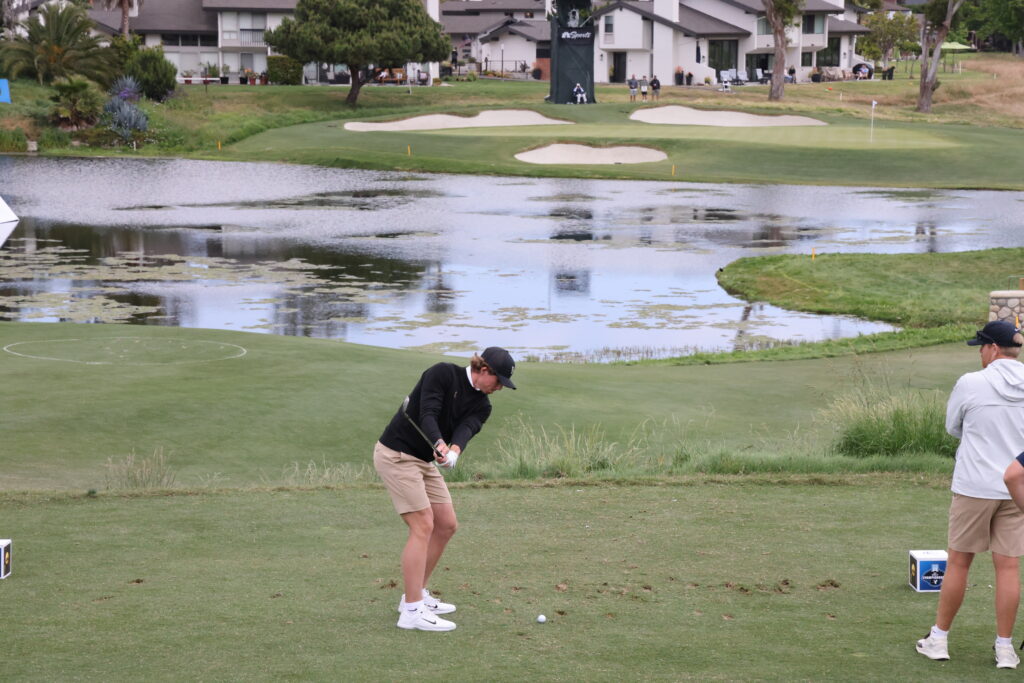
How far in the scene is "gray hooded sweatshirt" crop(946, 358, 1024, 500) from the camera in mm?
8016

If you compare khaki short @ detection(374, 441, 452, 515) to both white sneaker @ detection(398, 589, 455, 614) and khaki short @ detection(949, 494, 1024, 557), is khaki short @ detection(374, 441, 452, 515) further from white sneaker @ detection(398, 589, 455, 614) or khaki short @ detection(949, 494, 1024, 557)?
khaki short @ detection(949, 494, 1024, 557)

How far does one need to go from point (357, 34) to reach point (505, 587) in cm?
8023

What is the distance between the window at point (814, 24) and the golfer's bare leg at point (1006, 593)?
115 meters

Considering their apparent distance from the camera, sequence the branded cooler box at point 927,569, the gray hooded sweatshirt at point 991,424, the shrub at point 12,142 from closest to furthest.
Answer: the gray hooded sweatshirt at point 991,424 → the branded cooler box at point 927,569 → the shrub at point 12,142

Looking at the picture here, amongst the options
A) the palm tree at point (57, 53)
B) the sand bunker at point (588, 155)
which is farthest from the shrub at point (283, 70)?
the sand bunker at point (588, 155)

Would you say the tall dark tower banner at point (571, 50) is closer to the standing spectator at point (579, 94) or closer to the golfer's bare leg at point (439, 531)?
the standing spectator at point (579, 94)

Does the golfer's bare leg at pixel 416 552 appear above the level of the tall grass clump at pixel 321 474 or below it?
above

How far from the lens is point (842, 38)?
123m

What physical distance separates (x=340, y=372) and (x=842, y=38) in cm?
11178

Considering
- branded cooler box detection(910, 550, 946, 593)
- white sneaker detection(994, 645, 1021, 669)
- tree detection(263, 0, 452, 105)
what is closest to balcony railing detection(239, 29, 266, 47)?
tree detection(263, 0, 452, 105)

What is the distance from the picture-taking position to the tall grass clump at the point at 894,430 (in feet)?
52.6

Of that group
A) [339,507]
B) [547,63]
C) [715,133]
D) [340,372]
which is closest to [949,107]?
[715,133]

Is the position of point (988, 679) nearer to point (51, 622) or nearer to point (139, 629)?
point (139, 629)

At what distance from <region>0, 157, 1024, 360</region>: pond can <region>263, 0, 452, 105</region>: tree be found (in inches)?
870
